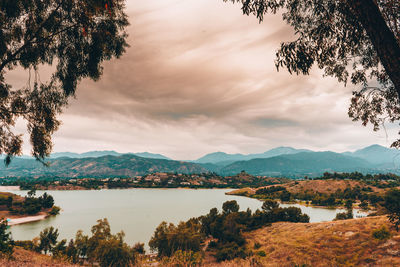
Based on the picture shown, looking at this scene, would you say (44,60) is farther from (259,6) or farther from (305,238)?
(305,238)

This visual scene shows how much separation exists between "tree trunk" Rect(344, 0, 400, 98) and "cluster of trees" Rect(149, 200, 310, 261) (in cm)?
3303

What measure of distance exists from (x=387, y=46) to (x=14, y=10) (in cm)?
1406

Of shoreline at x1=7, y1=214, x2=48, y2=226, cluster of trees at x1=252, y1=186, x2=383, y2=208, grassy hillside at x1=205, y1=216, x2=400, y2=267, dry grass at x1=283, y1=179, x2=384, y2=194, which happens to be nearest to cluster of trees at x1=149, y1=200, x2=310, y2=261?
grassy hillside at x1=205, y1=216, x2=400, y2=267

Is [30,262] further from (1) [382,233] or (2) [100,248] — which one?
(1) [382,233]

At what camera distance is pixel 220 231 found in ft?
154

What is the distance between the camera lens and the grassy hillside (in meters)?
18.6

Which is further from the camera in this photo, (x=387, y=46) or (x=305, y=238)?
(x=305, y=238)

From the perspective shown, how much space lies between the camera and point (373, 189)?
118938 millimetres

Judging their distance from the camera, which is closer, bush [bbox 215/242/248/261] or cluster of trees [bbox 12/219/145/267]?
cluster of trees [bbox 12/219/145/267]

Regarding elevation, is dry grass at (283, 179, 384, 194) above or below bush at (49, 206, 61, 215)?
above

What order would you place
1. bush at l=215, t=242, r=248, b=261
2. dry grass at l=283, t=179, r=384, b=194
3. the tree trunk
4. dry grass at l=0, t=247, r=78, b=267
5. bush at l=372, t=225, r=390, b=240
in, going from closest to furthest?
the tree trunk, dry grass at l=0, t=247, r=78, b=267, bush at l=372, t=225, r=390, b=240, bush at l=215, t=242, r=248, b=261, dry grass at l=283, t=179, r=384, b=194

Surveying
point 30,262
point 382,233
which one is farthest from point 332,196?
point 30,262

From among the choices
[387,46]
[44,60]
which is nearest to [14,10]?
[44,60]

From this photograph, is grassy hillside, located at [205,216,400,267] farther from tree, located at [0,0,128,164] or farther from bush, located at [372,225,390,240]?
tree, located at [0,0,128,164]
